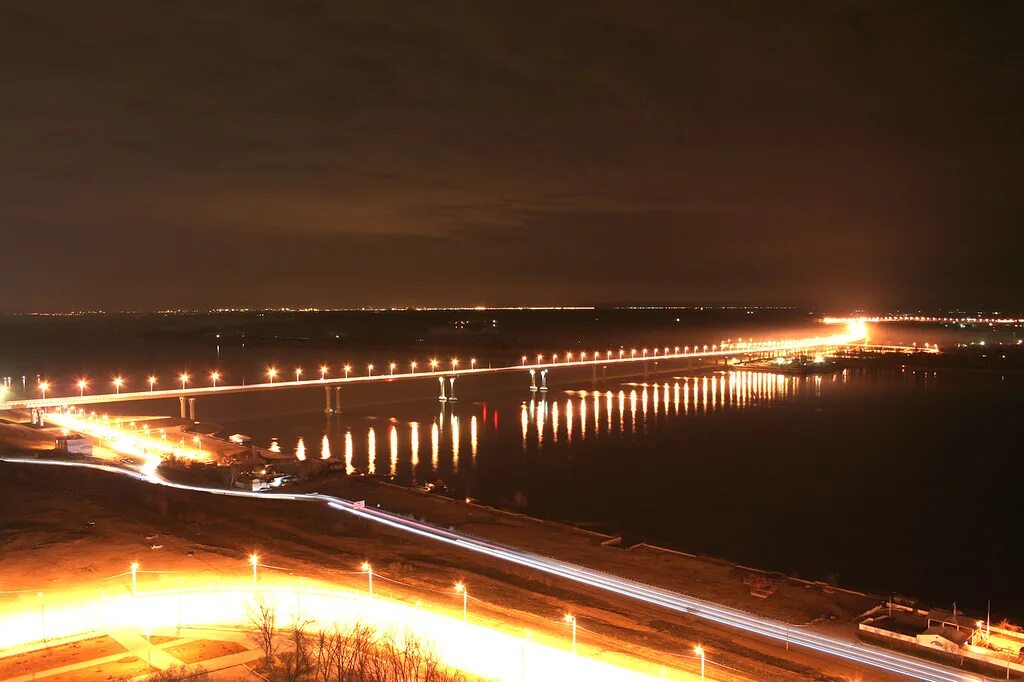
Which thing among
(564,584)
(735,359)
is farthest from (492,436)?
(735,359)

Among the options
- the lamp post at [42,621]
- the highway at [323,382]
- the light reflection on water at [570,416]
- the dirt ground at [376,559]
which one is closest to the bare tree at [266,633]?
the dirt ground at [376,559]

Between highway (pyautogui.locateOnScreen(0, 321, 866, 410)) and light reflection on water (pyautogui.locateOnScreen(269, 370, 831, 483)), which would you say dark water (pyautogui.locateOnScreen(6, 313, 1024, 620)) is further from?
highway (pyautogui.locateOnScreen(0, 321, 866, 410))

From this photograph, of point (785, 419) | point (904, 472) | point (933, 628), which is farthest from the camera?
point (785, 419)

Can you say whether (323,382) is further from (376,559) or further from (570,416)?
(376,559)

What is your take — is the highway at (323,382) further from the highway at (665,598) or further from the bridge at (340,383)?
the highway at (665,598)

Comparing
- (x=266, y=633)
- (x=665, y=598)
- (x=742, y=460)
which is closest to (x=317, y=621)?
(x=266, y=633)

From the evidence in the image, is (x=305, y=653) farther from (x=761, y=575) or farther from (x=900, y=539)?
(x=900, y=539)

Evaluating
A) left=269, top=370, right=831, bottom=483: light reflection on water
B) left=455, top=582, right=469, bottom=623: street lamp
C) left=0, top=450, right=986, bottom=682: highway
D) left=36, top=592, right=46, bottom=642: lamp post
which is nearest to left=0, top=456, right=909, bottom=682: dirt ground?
left=455, top=582, right=469, bottom=623: street lamp
